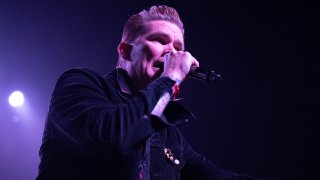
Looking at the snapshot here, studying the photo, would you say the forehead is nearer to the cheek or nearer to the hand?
the cheek

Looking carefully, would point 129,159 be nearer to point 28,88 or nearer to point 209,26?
point 209,26

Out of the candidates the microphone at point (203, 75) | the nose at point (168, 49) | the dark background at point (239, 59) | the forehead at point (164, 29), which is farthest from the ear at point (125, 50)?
the dark background at point (239, 59)

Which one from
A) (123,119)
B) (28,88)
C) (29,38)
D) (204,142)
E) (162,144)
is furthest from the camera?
(28,88)

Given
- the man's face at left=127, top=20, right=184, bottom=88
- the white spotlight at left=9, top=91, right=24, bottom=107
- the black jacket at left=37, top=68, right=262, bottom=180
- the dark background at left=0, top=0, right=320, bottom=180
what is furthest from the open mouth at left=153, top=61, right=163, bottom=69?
the white spotlight at left=9, top=91, right=24, bottom=107

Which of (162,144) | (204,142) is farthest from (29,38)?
(162,144)

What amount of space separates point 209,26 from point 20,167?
542cm

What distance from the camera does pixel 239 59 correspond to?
163 inches

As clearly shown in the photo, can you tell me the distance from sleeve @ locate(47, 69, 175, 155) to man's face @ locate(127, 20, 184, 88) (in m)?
0.44

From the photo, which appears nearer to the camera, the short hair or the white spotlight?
the short hair

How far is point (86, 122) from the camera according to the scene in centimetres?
121

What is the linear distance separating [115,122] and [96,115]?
0.26 ft

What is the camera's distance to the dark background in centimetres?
357

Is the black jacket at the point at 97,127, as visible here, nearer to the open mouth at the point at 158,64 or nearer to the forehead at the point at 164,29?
the open mouth at the point at 158,64

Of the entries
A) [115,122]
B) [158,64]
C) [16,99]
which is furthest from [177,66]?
[16,99]
